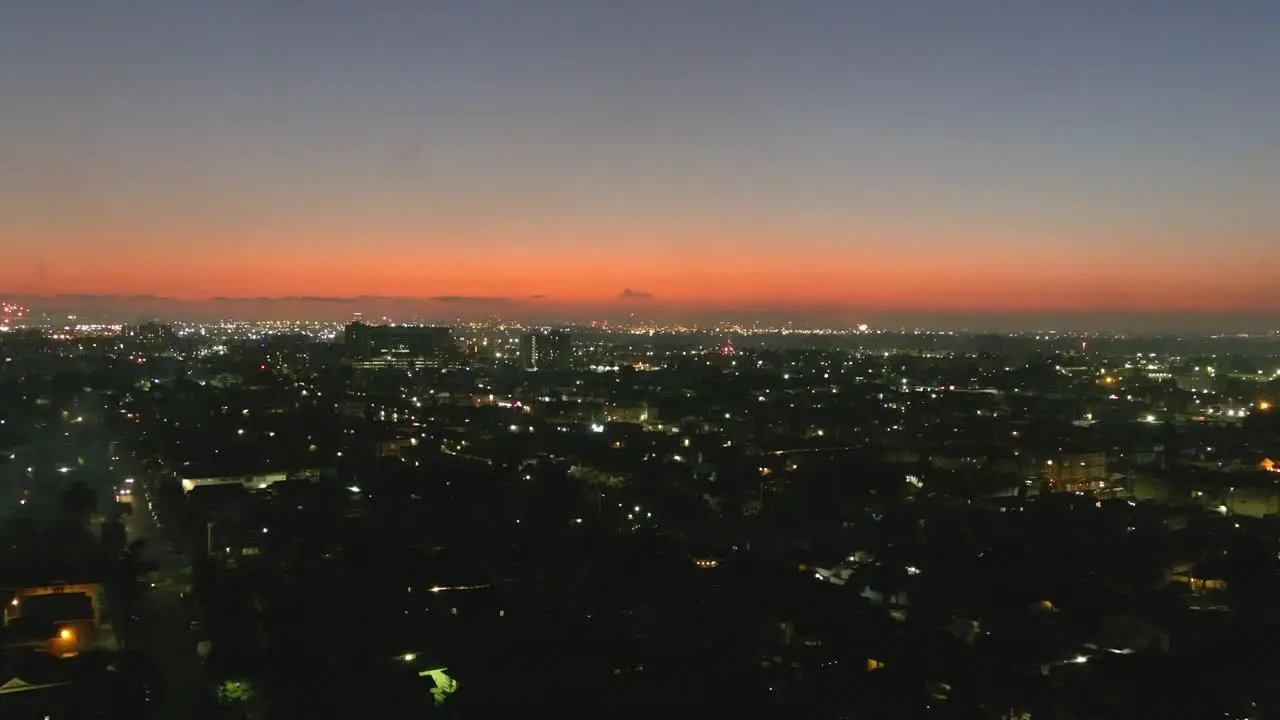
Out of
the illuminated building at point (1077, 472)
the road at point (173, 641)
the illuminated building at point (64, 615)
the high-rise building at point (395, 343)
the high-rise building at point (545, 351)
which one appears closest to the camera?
the road at point (173, 641)

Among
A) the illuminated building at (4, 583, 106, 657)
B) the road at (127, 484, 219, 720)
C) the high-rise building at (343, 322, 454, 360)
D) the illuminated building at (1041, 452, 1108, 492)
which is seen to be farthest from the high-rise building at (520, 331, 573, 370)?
the illuminated building at (4, 583, 106, 657)

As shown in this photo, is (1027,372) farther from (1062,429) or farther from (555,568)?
(555,568)

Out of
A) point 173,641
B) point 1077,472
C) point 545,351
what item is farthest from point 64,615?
point 545,351

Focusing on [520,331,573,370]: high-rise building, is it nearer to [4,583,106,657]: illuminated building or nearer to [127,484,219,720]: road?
[127,484,219,720]: road

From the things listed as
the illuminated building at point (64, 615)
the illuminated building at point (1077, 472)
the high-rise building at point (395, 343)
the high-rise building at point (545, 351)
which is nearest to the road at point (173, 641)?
the illuminated building at point (64, 615)

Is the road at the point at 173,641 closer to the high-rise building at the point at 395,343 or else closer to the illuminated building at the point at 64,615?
the illuminated building at the point at 64,615

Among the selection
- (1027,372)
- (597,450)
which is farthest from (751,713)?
(1027,372)
